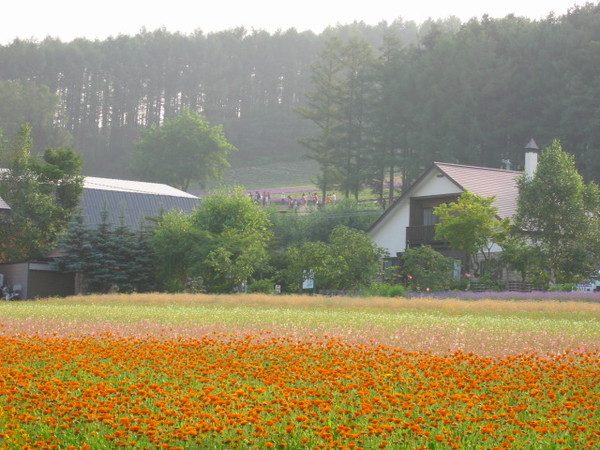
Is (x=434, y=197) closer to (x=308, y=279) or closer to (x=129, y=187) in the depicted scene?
(x=308, y=279)

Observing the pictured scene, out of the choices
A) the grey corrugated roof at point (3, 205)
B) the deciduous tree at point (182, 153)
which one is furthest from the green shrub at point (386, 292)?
the deciduous tree at point (182, 153)

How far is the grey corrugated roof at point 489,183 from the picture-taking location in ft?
147

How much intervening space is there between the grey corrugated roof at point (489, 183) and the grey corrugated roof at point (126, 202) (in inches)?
696

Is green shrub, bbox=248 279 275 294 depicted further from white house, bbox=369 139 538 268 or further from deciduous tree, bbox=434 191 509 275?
white house, bbox=369 139 538 268

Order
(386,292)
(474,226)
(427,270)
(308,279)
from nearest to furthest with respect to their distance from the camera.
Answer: (386,292), (427,270), (308,279), (474,226)

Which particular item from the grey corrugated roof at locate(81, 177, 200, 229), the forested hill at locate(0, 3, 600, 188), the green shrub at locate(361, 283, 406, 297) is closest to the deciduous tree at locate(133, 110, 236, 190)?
the forested hill at locate(0, 3, 600, 188)

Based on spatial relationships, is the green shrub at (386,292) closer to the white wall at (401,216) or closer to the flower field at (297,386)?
the white wall at (401,216)

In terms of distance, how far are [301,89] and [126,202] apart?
89457 mm

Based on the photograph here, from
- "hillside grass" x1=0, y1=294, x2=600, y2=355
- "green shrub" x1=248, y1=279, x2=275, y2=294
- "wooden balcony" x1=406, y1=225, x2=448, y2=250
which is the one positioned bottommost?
"hillside grass" x1=0, y1=294, x2=600, y2=355

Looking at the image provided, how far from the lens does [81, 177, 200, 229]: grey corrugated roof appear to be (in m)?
55.0

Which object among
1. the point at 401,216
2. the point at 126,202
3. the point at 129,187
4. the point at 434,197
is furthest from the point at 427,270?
the point at 129,187

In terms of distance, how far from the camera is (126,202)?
57094mm

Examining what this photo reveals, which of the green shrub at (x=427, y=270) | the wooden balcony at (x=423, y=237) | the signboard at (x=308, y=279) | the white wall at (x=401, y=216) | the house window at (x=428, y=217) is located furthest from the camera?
the house window at (x=428, y=217)

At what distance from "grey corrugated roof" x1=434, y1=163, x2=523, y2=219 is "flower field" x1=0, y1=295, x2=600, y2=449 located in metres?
26.8
